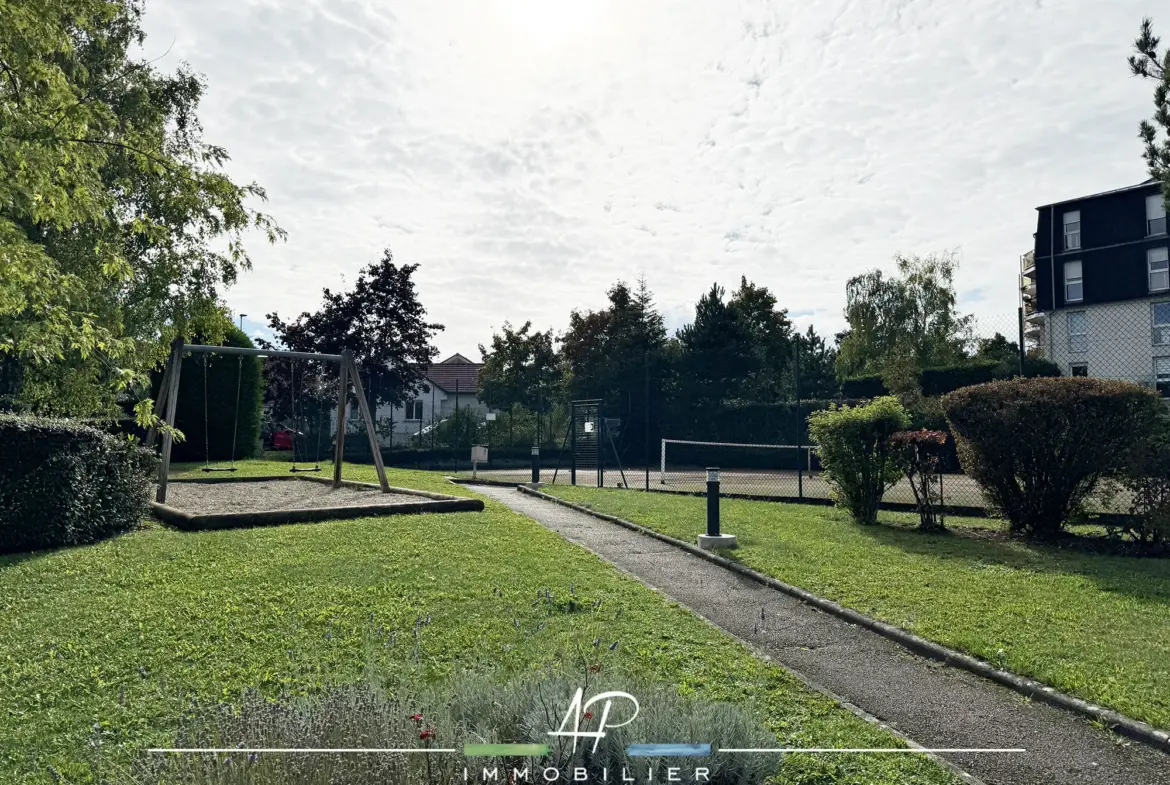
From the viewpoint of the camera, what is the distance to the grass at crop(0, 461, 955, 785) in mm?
3771

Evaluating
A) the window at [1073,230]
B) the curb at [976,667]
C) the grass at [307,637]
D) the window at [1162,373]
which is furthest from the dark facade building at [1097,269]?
the grass at [307,637]

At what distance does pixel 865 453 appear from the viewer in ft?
36.9

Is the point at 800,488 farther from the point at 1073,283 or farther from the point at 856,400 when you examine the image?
the point at 1073,283

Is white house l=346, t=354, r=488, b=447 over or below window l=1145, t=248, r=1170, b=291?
below

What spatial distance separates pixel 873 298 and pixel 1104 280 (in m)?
10.8

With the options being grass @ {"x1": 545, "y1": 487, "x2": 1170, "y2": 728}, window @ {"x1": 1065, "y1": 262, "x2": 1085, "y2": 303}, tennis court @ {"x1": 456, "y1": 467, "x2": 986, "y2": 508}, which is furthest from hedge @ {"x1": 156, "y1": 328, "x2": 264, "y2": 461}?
window @ {"x1": 1065, "y1": 262, "x2": 1085, "y2": 303}

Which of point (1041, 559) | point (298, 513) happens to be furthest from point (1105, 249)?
point (298, 513)

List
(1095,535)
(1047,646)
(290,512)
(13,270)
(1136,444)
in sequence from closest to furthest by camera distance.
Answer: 1. (1047,646)
2. (13,270)
3. (1136,444)
4. (1095,535)
5. (290,512)

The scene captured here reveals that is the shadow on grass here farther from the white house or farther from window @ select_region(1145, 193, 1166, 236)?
window @ select_region(1145, 193, 1166, 236)

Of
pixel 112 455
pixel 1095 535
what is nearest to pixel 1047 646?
pixel 1095 535

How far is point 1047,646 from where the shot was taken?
197 inches

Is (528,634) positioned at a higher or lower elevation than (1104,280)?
lower

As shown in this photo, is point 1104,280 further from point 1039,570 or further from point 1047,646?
point 1047,646

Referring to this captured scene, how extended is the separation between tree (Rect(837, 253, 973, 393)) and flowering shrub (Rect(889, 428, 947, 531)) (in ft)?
104
